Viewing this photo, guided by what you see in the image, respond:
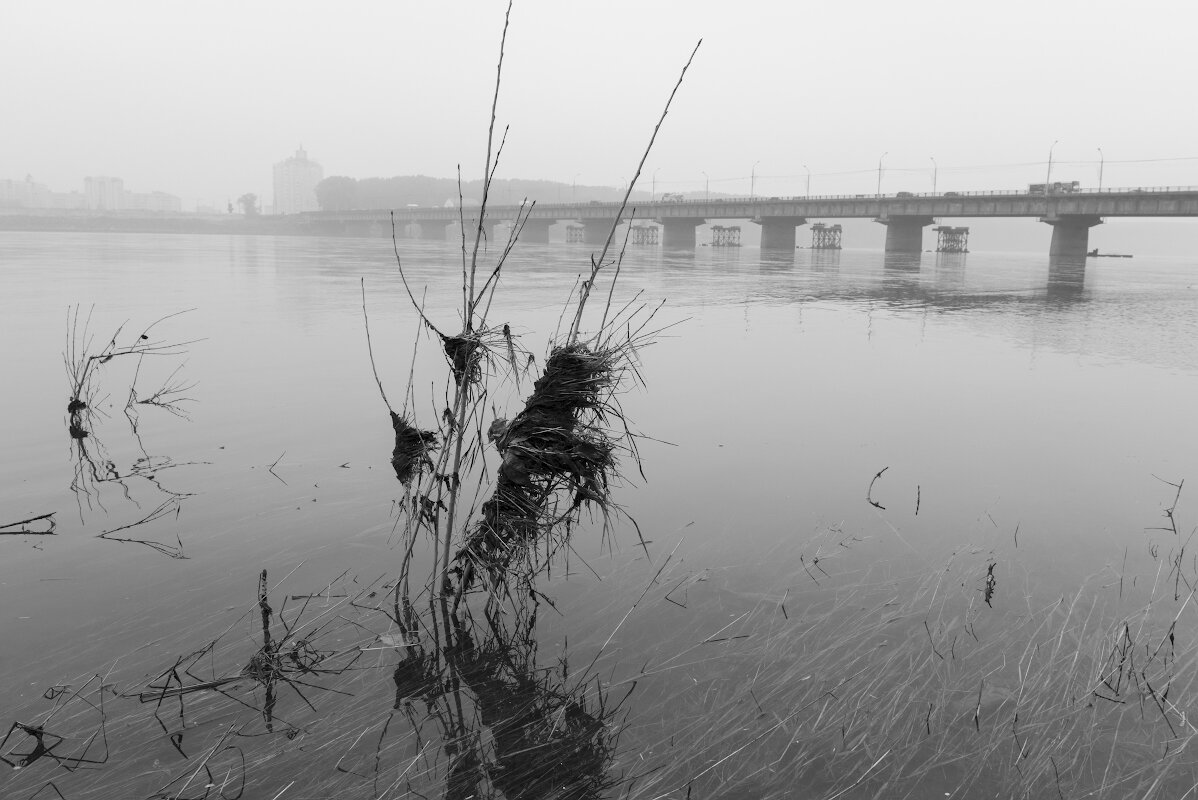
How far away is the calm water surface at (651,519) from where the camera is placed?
4.14 m

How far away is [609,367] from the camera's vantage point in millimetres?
5355

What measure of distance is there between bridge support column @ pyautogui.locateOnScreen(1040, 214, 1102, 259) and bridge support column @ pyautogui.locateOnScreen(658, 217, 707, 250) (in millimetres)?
45245

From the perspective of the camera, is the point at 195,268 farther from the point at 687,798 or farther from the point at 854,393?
the point at 687,798

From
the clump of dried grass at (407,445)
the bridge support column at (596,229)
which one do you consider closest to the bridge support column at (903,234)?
the bridge support column at (596,229)

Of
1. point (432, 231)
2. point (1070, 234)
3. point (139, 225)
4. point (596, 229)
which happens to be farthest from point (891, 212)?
point (139, 225)

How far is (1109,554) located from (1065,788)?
3.40 m

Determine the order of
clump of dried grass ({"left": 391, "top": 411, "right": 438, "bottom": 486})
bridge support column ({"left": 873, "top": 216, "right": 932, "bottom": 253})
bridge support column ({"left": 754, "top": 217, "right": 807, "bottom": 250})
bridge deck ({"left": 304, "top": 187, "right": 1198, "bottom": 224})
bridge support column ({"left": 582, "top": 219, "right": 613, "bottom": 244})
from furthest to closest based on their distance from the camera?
1. bridge support column ({"left": 582, "top": 219, "right": 613, "bottom": 244})
2. bridge support column ({"left": 754, "top": 217, "right": 807, "bottom": 250})
3. bridge support column ({"left": 873, "top": 216, "right": 932, "bottom": 253})
4. bridge deck ({"left": 304, "top": 187, "right": 1198, "bottom": 224})
5. clump of dried grass ({"left": 391, "top": 411, "right": 438, "bottom": 486})

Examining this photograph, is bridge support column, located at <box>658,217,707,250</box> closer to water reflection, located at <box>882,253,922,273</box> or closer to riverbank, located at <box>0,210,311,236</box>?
water reflection, located at <box>882,253,922,273</box>

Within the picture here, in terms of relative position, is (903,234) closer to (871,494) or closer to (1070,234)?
(1070,234)

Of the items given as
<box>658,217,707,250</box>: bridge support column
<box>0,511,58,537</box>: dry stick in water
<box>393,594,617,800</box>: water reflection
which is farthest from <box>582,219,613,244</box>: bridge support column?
<box>393,594,617,800</box>: water reflection

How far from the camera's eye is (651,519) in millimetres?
7234

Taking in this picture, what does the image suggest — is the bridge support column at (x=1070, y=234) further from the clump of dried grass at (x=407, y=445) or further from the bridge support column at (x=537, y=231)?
the clump of dried grass at (x=407, y=445)

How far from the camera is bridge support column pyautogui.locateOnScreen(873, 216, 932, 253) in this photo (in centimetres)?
9919

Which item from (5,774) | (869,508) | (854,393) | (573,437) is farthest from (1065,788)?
(854,393)
